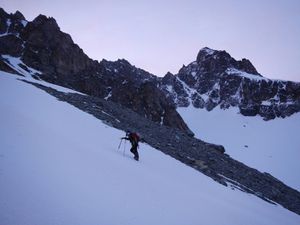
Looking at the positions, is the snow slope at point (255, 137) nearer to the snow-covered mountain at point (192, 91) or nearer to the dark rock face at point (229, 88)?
the snow-covered mountain at point (192, 91)

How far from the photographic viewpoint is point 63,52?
325 ft

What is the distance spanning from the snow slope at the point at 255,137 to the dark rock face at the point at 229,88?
16.6 feet

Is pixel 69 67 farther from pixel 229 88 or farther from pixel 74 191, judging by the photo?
pixel 74 191

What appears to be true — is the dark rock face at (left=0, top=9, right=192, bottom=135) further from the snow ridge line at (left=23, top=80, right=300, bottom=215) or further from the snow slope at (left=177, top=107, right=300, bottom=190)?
the snow ridge line at (left=23, top=80, right=300, bottom=215)

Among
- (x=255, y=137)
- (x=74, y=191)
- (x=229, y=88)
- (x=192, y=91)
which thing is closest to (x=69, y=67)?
(x=192, y=91)

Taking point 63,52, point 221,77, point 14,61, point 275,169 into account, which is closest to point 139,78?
point 221,77

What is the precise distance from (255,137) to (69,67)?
281 feet

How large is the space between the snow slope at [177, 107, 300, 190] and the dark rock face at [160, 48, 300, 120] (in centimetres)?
507

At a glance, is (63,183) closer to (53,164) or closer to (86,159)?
(53,164)

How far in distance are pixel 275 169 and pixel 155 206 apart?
93170 mm

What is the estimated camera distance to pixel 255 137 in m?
118

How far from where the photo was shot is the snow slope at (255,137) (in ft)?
300

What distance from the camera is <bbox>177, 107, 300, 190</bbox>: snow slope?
91312mm

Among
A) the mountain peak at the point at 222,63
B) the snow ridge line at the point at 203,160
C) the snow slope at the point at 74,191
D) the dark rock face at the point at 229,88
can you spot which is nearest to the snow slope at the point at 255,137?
the dark rock face at the point at 229,88
